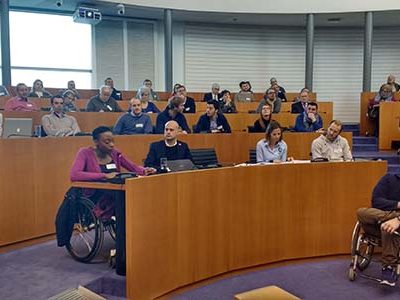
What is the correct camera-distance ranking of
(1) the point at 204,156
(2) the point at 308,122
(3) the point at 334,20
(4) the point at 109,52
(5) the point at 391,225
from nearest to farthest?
(5) the point at 391,225 < (1) the point at 204,156 < (2) the point at 308,122 < (4) the point at 109,52 < (3) the point at 334,20

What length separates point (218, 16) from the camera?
11.3 meters

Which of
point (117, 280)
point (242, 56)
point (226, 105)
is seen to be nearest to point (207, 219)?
point (117, 280)

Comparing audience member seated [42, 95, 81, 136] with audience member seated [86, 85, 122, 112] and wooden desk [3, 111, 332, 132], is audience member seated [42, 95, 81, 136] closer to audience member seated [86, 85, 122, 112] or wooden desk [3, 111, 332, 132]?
wooden desk [3, 111, 332, 132]

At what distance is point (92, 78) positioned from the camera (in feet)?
36.6

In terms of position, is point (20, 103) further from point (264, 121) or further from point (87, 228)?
point (87, 228)

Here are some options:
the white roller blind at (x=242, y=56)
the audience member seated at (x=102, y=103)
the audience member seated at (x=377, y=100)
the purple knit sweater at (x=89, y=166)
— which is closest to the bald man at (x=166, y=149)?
the purple knit sweater at (x=89, y=166)

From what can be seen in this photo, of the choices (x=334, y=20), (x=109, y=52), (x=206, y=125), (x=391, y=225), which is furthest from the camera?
(x=334, y=20)

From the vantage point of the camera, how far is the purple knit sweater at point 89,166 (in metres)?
3.75

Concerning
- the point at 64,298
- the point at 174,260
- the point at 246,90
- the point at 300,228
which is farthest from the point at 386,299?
the point at 246,90

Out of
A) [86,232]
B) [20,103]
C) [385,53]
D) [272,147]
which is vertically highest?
[385,53]

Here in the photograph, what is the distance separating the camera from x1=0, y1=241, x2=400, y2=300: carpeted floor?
3342 millimetres

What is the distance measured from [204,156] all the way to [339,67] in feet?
27.3

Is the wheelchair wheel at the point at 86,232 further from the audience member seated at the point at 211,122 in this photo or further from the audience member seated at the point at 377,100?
the audience member seated at the point at 377,100

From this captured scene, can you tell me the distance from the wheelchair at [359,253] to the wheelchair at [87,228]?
183 cm
